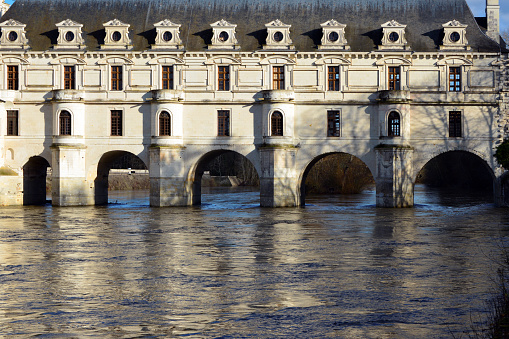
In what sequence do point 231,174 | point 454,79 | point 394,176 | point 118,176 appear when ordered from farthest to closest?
point 231,174, point 118,176, point 454,79, point 394,176

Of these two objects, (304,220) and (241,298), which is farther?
(304,220)

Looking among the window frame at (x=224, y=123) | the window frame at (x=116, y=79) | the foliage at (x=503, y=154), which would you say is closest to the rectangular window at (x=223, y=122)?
the window frame at (x=224, y=123)

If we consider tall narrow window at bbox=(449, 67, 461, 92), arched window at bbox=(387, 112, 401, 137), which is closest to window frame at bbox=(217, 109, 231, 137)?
arched window at bbox=(387, 112, 401, 137)

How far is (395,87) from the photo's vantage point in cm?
4894

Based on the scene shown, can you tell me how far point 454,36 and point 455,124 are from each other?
5979mm

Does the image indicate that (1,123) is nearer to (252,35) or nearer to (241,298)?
(252,35)

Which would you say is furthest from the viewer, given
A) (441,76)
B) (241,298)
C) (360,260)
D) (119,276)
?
(441,76)

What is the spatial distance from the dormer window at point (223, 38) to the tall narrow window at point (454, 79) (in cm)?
1479

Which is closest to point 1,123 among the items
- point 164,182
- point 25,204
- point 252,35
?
point 25,204

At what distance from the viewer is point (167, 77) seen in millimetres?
49719

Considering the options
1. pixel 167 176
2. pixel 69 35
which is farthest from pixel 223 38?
pixel 69 35

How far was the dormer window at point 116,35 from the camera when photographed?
163 feet

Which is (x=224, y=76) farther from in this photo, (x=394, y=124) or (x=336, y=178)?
(x=336, y=178)

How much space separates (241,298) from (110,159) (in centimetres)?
3930
